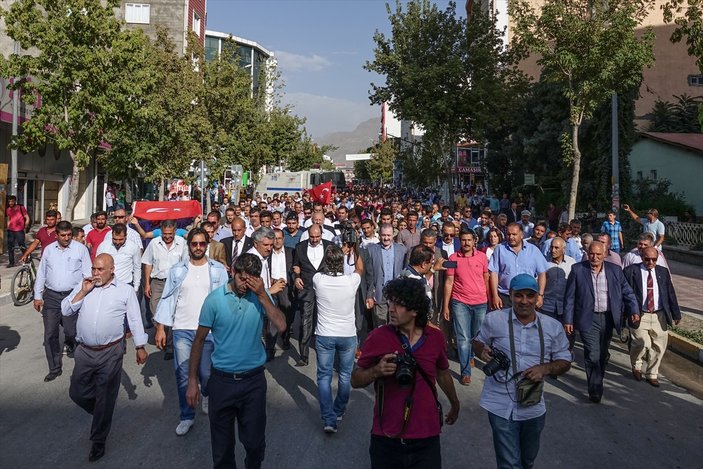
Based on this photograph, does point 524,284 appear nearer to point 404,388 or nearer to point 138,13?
point 404,388

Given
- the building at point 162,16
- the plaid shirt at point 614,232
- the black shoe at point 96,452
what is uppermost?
the building at point 162,16

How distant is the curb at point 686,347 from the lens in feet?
26.8

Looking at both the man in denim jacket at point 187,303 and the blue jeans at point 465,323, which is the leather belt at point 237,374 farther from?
the blue jeans at point 465,323

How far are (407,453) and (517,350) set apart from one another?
1.05 meters

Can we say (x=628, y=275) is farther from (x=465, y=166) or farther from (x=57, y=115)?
(x=465, y=166)

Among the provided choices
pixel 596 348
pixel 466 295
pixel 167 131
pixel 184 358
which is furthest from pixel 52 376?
pixel 167 131

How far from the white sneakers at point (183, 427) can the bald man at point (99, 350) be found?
1.99 feet

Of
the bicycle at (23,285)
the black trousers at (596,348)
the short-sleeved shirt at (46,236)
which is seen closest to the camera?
the black trousers at (596,348)

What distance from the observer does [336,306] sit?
518 cm

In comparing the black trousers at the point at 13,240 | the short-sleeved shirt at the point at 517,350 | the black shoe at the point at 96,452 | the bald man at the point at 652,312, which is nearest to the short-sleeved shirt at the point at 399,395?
the short-sleeved shirt at the point at 517,350

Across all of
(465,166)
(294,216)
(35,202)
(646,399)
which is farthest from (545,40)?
(465,166)

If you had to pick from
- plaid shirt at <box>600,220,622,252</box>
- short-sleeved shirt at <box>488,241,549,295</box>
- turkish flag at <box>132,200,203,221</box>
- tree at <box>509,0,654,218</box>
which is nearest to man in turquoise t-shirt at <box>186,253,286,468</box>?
short-sleeved shirt at <box>488,241,549,295</box>

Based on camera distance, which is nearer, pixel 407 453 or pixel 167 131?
pixel 407 453

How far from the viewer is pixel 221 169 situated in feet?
98.0
